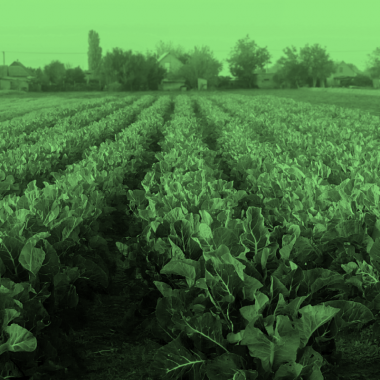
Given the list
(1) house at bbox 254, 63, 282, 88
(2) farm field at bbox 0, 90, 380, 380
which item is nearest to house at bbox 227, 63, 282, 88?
(1) house at bbox 254, 63, 282, 88

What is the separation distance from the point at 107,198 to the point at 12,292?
3.25 meters

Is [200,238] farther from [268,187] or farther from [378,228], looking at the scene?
[268,187]

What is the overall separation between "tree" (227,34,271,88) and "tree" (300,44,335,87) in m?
7.30

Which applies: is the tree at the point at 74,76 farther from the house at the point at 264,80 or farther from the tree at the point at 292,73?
the tree at the point at 292,73

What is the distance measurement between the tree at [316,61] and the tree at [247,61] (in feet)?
24.0

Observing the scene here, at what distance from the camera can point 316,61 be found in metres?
85.1

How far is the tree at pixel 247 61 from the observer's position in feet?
272

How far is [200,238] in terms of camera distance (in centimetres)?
330

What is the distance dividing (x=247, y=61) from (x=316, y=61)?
1296cm

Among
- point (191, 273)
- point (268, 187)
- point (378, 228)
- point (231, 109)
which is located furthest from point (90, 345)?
point (231, 109)

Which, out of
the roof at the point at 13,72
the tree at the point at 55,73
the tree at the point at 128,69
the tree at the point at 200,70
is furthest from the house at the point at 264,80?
the roof at the point at 13,72

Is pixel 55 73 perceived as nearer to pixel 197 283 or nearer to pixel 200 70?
pixel 200 70

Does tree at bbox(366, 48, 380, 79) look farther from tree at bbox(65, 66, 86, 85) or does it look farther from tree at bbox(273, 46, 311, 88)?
tree at bbox(65, 66, 86, 85)

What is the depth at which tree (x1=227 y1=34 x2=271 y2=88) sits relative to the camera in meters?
82.9
